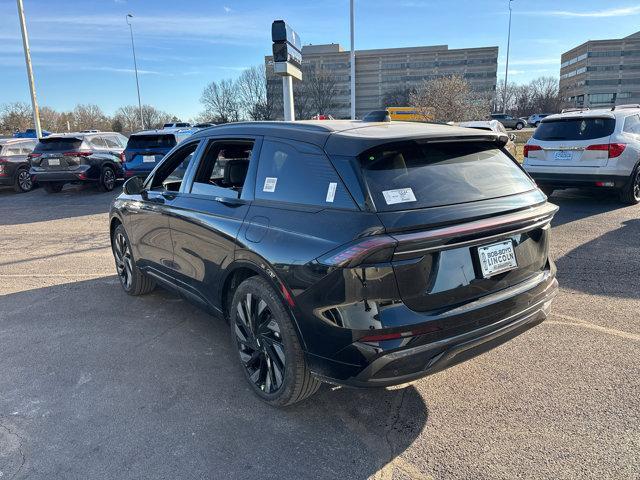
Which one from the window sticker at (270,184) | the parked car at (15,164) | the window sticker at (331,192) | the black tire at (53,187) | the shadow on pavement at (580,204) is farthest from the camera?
the parked car at (15,164)

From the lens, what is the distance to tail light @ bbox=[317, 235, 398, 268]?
2307mm

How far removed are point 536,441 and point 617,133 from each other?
755 cm

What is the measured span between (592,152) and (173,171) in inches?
290

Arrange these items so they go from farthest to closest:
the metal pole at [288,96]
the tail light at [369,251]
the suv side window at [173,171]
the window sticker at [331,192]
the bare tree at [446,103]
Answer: the bare tree at [446,103]
the metal pole at [288,96]
the suv side window at [173,171]
the window sticker at [331,192]
the tail light at [369,251]

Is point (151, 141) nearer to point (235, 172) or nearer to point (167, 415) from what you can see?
point (235, 172)

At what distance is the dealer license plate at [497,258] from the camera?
8.59ft

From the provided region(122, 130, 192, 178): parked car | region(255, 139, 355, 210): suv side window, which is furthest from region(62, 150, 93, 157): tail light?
region(255, 139, 355, 210): suv side window

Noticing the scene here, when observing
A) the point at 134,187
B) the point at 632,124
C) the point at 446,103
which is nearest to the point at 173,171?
the point at 134,187

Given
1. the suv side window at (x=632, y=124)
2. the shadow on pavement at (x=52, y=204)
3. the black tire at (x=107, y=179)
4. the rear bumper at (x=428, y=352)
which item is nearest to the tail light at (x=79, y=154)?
A: the black tire at (x=107, y=179)

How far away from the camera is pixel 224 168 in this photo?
147 inches

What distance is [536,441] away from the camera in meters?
2.61

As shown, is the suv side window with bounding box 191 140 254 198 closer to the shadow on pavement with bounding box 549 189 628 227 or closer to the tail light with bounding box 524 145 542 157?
the shadow on pavement with bounding box 549 189 628 227

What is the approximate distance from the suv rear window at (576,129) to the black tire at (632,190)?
37.8 inches

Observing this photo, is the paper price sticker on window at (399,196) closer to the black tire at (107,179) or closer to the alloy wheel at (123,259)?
the alloy wheel at (123,259)
